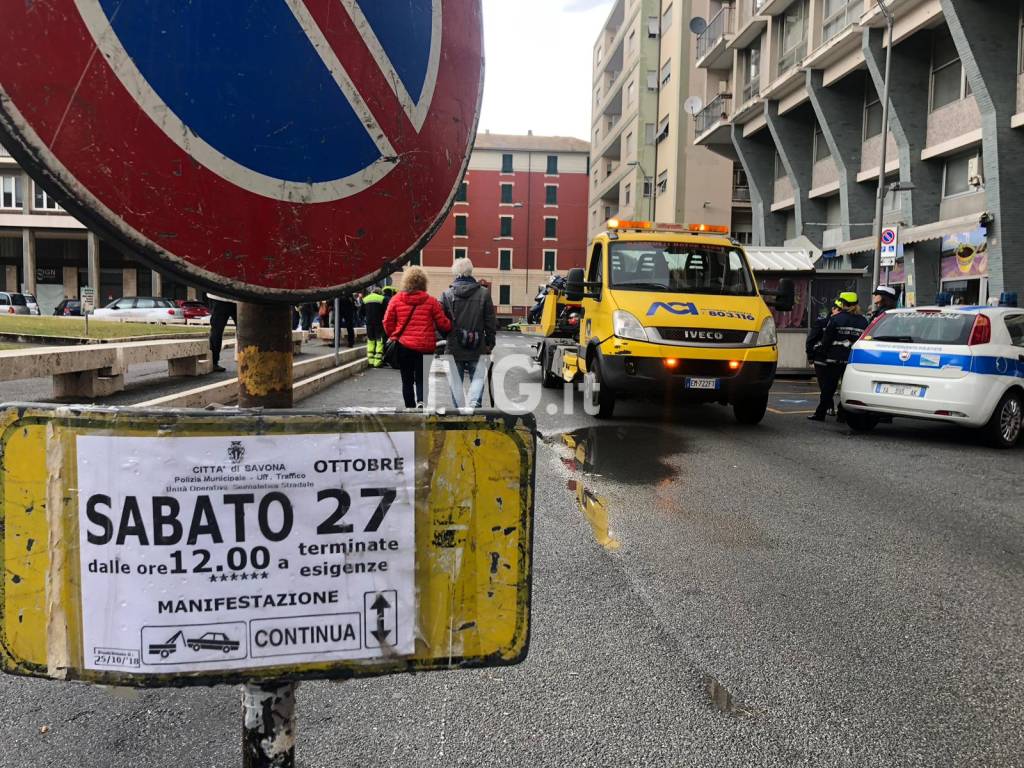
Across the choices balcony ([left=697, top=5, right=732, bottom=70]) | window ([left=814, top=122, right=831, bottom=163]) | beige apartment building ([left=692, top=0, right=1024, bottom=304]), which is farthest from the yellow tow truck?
balcony ([left=697, top=5, right=732, bottom=70])

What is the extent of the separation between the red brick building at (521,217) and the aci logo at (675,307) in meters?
66.0

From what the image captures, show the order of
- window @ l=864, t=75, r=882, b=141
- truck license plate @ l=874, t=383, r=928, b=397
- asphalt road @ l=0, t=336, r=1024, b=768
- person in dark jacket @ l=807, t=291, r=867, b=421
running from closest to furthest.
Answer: asphalt road @ l=0, t=336, r=1024, b=768 < truck license plate @ l=874, t=383, r=928, b=397 < person in dark jacket @ l=807, t=291, r=867, b=421 < window @ l=864, t=75, r=882, b=141

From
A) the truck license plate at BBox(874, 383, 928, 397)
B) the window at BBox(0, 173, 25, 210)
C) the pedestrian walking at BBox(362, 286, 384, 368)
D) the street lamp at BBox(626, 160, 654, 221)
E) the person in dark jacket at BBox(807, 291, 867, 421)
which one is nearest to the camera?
the truck license plate at BBox(874, 383, 928, 397)

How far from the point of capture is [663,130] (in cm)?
4428

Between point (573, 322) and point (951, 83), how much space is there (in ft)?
46.4

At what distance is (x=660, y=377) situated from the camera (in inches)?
367

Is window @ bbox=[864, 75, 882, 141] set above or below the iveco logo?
above

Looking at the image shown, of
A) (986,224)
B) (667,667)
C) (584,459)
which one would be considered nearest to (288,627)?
(667,667)

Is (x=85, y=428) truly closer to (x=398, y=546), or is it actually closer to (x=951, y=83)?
(x=398, y=546)

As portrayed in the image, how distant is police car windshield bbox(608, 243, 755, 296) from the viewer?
33.0ft

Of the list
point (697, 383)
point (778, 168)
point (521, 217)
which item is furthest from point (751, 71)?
point (521, 217)

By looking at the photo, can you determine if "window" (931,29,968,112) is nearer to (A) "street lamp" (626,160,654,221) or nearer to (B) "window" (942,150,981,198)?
(B) "window" (942,150,981,198)

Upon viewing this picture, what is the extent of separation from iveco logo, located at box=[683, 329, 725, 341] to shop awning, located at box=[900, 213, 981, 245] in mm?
12577

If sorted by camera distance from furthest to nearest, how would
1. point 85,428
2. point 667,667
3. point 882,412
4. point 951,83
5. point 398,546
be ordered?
point 951,83 → point 882,412 → point 667,667 → point 398,546 → point 85,428
